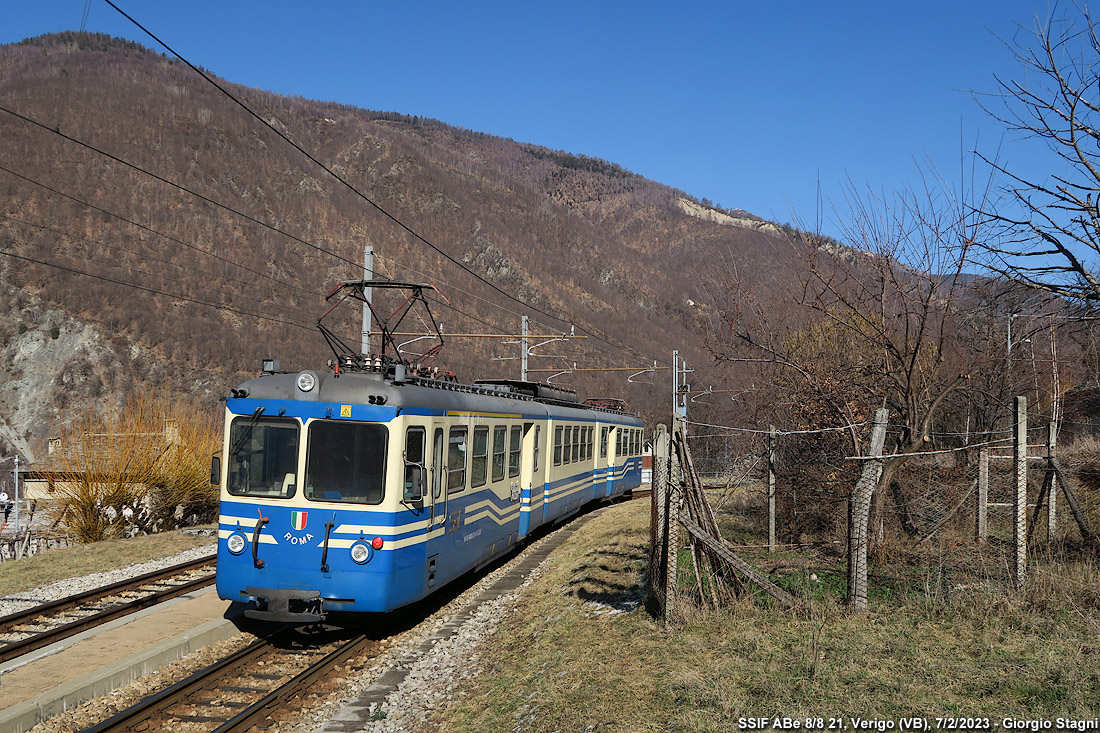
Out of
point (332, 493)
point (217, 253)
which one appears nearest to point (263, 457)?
point (332, 493)

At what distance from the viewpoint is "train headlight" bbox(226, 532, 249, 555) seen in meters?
9.02

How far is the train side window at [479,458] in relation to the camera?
1147 centimetres

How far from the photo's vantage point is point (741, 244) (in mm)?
184125

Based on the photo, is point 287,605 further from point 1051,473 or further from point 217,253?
point 217,253

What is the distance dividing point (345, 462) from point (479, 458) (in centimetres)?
297

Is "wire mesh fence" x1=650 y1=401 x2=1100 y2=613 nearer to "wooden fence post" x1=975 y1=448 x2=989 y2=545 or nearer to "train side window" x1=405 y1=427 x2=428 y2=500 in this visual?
"wooden fence post" x1=975 y1=448 x2=989 y2=545

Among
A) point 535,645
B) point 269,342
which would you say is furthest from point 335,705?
Result: point 269,342

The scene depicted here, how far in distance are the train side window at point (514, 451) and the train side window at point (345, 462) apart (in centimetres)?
464

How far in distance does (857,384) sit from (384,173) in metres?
185

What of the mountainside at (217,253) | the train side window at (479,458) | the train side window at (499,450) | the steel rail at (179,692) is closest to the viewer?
the steel rail at (179,692)

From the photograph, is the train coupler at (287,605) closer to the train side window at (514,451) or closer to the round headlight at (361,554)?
the round headlight at (361,554)

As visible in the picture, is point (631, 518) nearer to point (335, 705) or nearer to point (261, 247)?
point (335, 705)

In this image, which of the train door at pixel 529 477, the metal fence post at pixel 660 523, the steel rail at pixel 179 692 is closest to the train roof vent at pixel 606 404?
the train door at pixel 529 477

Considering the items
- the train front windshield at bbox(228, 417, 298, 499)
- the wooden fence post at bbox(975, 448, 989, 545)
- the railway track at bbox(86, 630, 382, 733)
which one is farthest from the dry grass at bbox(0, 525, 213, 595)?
the wooden fence post at bbox(975, 448, 989, 545)
